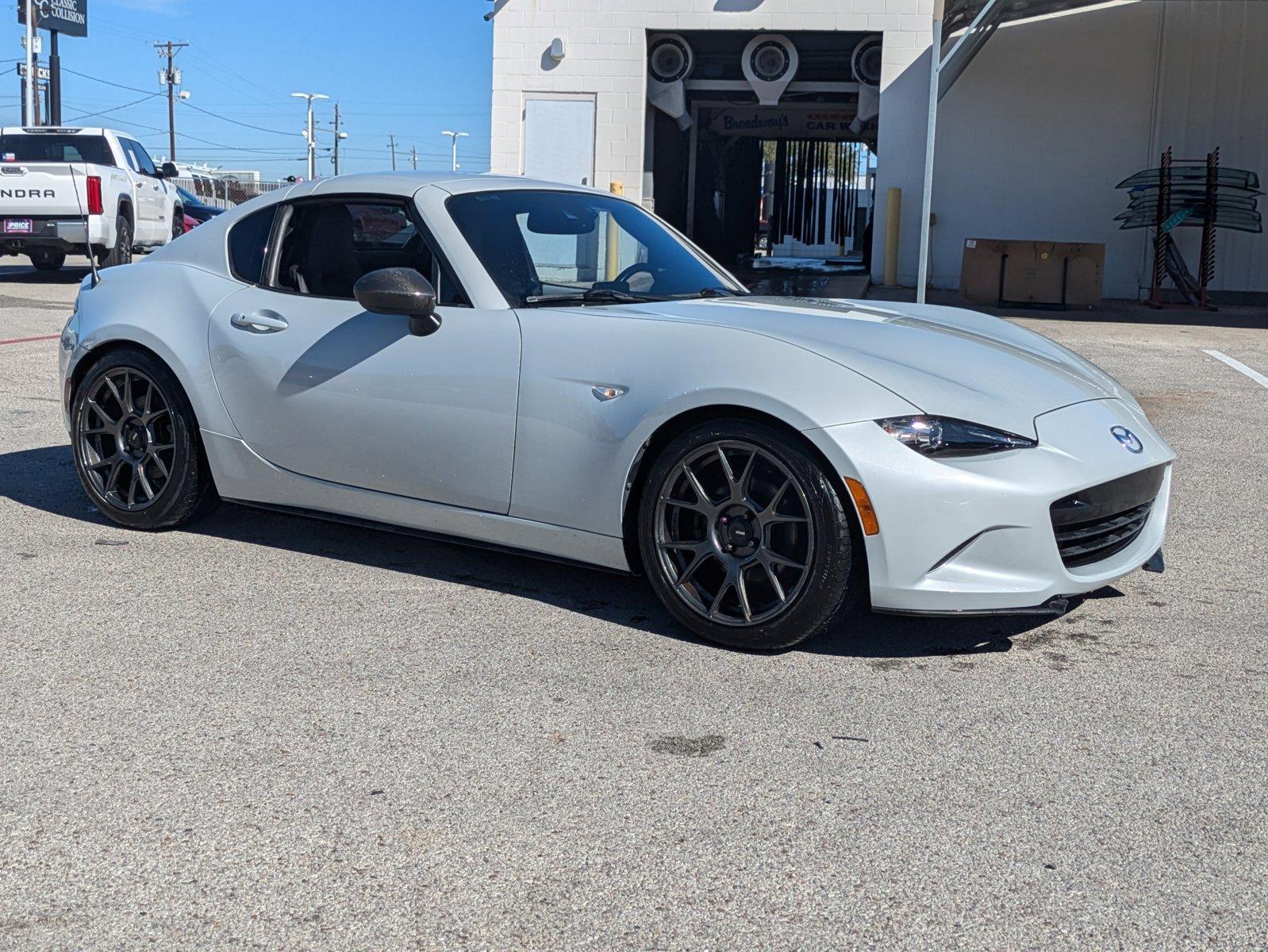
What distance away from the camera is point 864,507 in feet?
11.8

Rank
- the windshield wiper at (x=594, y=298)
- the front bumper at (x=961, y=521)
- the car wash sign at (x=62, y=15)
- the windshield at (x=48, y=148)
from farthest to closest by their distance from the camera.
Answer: the car wash sign at (x=62, y=15)
the windshield at (x=48, y=148)
the windshield wiper at (x=594, y=298)
the front bumper at (x=961, y=521)

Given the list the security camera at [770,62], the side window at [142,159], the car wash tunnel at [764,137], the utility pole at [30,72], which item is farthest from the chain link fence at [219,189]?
the security camera at [770,62]

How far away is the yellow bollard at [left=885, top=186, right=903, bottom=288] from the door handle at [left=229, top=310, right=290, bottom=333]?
17486 mm

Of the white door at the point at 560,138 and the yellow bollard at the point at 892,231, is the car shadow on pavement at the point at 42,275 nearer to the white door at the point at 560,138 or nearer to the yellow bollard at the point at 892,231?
the white door at the point at 560,138

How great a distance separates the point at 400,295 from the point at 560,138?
1824 centimetres

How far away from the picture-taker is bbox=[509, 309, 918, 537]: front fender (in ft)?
12.1

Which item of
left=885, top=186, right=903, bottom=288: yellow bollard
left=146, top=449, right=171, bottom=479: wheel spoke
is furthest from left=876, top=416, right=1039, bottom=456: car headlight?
left=885, top=186, right=903, bottom=288: yellow bollard

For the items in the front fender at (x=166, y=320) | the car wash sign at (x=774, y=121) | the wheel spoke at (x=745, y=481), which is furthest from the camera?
the car wash sign at (x=774, y=121)

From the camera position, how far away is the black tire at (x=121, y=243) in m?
18.8

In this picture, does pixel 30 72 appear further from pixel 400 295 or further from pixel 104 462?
pixel 400 295

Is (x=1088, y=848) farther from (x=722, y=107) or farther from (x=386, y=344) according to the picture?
(x=722, y=107)

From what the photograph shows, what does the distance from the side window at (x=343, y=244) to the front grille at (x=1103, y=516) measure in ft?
7.20

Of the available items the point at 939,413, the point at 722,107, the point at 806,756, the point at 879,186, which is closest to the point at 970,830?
the point at 806,756

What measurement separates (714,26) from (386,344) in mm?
18193
